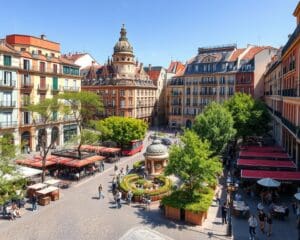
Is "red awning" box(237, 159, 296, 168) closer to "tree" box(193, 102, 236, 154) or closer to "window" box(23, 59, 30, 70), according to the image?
"tree" box(193, 102, 236, 154)

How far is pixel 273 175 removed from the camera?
95.7 feet

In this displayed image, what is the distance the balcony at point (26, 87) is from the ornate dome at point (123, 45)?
32.3 m

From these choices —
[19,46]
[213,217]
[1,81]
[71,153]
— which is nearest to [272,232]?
[213,217]

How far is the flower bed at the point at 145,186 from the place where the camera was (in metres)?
29.2

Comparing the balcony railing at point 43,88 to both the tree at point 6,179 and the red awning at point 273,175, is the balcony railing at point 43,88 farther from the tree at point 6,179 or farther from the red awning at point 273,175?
the red awning at point 273,175

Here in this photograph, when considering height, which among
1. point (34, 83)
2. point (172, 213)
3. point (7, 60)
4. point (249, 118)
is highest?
point (7, 60)

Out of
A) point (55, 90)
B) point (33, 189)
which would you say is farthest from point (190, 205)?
point (55, 90)

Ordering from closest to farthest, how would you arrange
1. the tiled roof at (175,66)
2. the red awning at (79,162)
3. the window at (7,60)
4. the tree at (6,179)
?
the tree at (6,179) → the red awning at (79,162) → the window at (7,60) → the tiled roof at (175,66)

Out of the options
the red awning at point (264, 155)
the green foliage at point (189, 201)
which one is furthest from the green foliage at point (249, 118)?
the green foliage at point (189, 201)

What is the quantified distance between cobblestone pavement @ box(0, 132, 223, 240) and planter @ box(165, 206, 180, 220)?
59 cm

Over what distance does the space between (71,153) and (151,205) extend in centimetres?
1894

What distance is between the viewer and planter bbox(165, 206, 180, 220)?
2466cm

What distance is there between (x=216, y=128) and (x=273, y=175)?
10209 mm

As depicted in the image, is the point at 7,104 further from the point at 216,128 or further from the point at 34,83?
the point at 216,128
